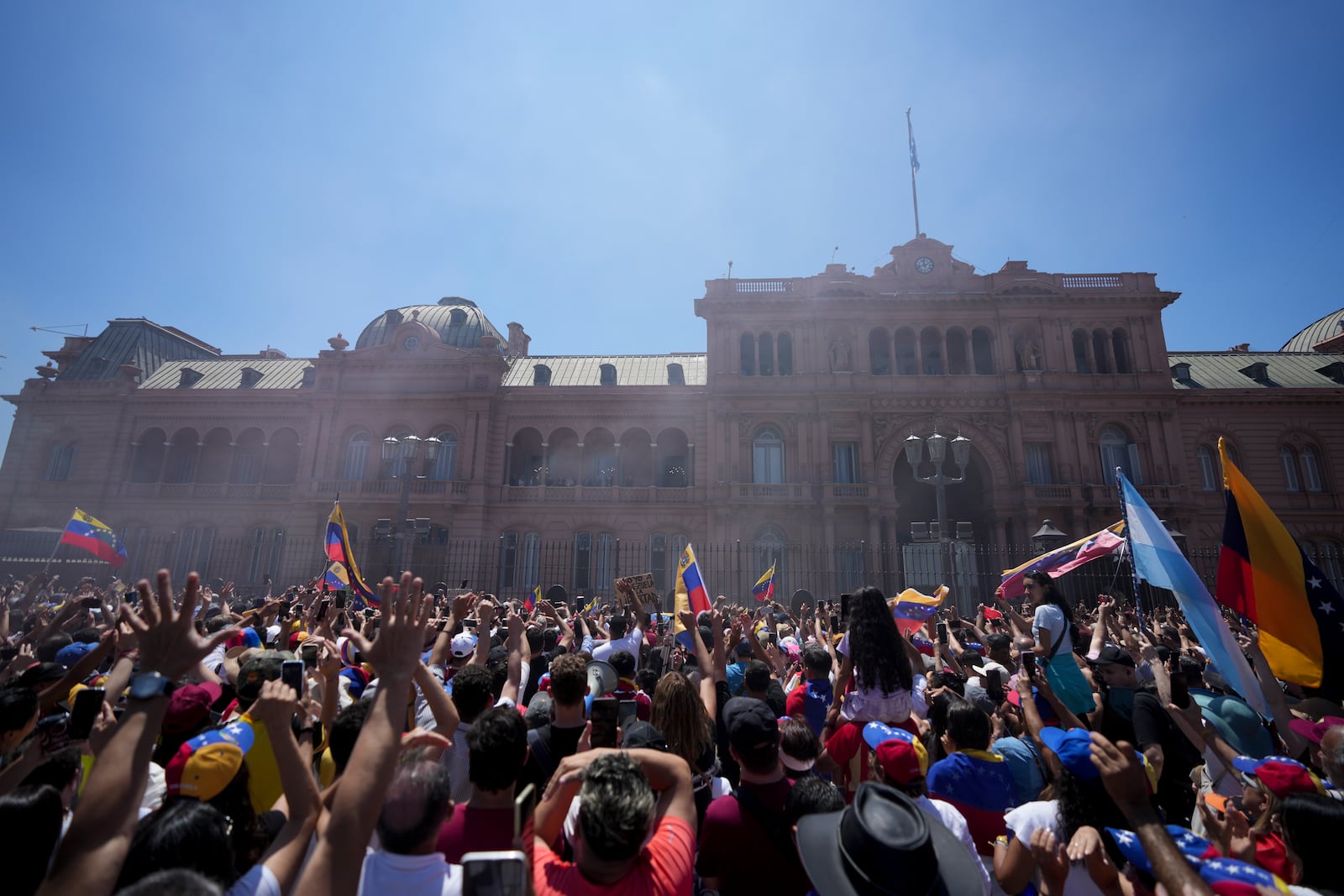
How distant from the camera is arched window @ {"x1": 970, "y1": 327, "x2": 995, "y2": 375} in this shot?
2938 cm

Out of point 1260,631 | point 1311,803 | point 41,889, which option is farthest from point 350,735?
point 1260,631

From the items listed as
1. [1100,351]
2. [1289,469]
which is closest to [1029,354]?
[1100,351]

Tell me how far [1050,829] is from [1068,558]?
15.3 m

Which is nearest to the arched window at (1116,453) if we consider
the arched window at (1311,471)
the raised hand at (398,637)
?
the arched window at (1311,471)

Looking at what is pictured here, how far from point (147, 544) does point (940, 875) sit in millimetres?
37458

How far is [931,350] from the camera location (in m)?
30.1

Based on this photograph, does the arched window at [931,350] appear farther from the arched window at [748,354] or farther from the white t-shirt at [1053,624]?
the white t-shirt at [1053,624]

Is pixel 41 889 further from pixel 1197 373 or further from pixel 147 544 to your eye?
pixel 1197 373

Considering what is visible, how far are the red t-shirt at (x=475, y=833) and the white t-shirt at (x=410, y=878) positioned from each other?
0.43 m

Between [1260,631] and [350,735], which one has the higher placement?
[1260,631]

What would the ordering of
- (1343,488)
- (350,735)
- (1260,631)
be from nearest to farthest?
(350,735)
(1260,631)
(1343,488)

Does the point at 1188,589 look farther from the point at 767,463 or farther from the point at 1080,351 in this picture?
the point at 1080,351

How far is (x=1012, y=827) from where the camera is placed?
9.69 feet

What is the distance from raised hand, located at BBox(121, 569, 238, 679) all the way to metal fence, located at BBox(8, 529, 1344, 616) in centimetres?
2200
